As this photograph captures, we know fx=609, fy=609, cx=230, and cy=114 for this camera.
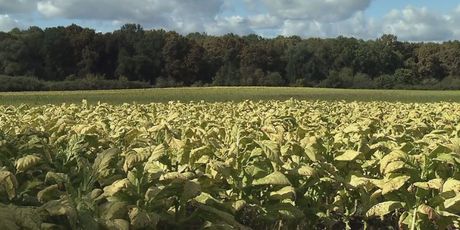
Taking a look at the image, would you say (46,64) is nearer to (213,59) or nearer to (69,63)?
(69,63)

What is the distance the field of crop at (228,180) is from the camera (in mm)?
3328

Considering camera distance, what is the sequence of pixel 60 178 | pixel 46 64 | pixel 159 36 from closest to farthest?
1. pixel 60 178
2. pixel 46 64
3. pixel 159 36

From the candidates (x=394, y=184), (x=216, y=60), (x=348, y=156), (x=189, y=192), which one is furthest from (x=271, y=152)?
(x=216, y=60)

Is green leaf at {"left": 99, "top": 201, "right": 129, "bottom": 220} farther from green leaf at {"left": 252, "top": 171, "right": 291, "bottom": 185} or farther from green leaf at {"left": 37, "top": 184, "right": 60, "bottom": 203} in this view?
green leaf at {"left": 252, "top": 171, "right": 291, "bottom": 185}

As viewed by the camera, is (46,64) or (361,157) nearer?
(361,157)

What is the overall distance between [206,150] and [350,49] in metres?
87.4

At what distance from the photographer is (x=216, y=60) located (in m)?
82.9

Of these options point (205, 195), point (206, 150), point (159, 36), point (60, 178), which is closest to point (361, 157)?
point (206, 150)

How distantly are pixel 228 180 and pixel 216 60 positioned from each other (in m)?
79.1

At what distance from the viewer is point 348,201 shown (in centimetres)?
476

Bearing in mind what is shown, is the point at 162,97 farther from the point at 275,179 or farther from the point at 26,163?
the point at 26,163

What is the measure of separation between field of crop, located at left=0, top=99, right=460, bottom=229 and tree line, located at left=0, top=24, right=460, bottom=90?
5275cm

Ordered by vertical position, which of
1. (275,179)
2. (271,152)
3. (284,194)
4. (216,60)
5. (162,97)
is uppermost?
(271,152)

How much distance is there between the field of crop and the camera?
10.9 ft
